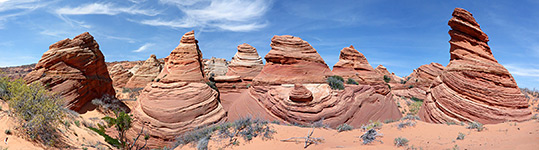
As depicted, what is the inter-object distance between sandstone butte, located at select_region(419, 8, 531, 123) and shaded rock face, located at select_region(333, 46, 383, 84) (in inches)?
500

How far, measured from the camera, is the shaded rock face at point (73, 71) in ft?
62.0

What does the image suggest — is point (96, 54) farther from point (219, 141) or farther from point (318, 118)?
point (318, 118)

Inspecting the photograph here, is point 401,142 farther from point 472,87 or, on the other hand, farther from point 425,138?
point 472,87

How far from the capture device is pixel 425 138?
9625mm

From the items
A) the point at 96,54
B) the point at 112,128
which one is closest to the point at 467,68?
the point at 112,128

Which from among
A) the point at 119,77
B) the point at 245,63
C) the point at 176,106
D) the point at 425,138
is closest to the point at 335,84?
the point at 425,138

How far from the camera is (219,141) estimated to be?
1133cm

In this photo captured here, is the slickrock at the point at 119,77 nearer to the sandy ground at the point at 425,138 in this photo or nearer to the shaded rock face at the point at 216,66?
the shaded rock face at the point at 216,66

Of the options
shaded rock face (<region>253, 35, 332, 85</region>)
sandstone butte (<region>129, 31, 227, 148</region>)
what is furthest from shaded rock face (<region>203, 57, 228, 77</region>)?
sandstone butte (<region>129, 31, 227, 148</region>)

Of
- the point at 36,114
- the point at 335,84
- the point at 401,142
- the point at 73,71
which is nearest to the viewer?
the point at 401,142

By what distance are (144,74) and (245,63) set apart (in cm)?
1951

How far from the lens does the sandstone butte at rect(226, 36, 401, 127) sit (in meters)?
13.9

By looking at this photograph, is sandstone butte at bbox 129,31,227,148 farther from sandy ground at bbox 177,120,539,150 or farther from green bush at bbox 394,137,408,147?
green bush at bbox 394,137,408,147

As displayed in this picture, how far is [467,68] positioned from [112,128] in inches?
817
